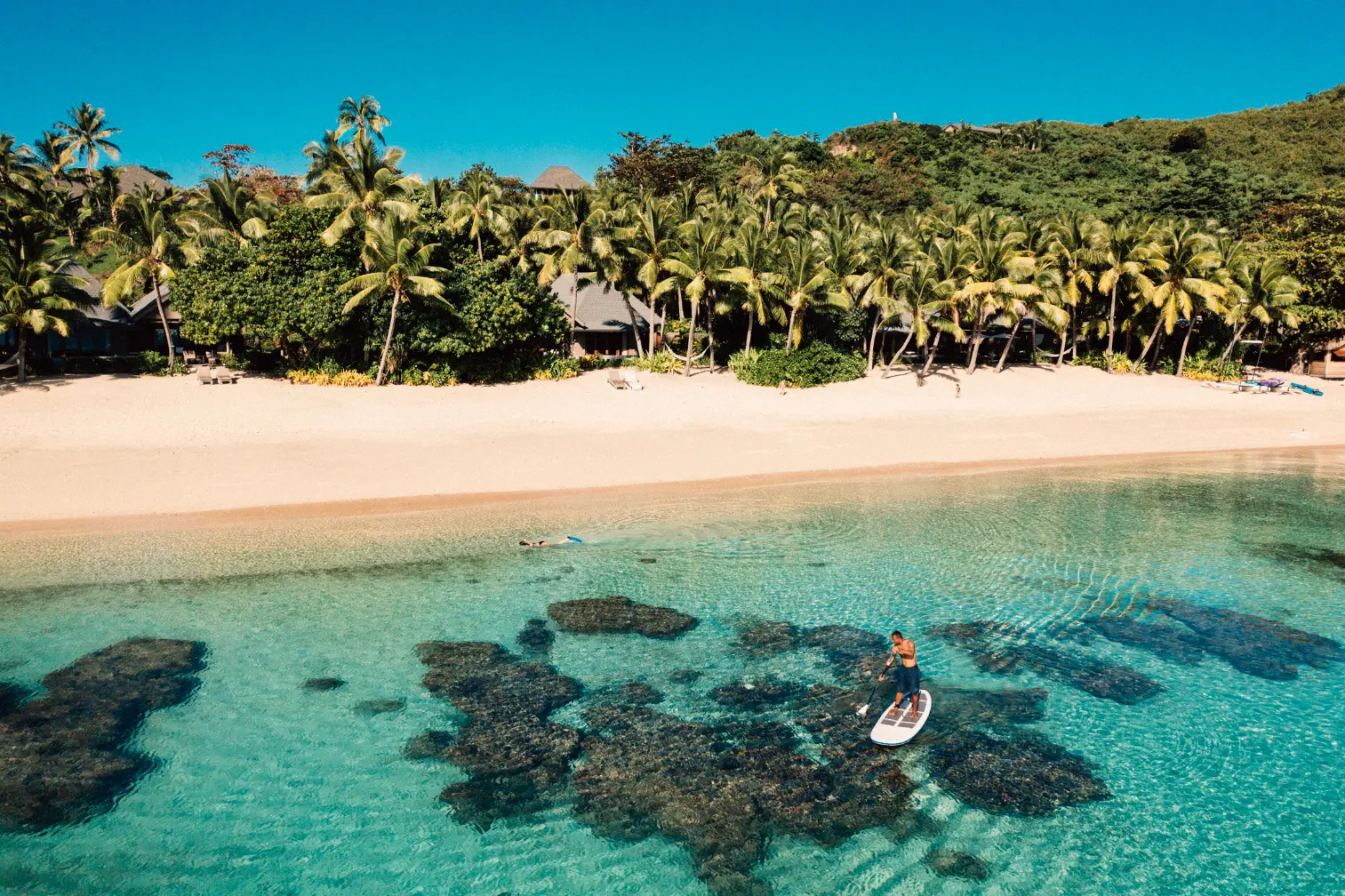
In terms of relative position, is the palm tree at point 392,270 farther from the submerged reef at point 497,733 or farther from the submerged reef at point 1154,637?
the submerged reef at point 1154,637

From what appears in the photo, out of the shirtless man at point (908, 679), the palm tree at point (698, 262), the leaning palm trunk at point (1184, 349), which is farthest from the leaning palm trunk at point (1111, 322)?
the shirtless man at point (908, 679)

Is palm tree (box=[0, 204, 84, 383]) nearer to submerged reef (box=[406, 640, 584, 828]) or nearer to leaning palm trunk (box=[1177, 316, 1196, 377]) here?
submerged reef (box=[406, 640, 584, 828])

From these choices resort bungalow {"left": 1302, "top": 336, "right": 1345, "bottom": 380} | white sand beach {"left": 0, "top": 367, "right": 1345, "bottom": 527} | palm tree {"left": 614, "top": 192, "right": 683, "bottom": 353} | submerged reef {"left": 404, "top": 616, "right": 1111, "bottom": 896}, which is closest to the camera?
submerged reef {"left": 404, "top": 616, "right": 1111, "bottom": 896}

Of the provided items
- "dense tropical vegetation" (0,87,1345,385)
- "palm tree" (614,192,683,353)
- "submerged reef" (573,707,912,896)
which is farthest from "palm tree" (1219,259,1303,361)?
"submerged reef" (573,707,912,896)

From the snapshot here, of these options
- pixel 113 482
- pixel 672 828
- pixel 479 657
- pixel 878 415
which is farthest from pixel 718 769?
pixel 878 415

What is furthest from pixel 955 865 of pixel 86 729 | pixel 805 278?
pixel 805 278

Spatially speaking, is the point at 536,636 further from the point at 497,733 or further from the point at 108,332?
the point at 108,332
